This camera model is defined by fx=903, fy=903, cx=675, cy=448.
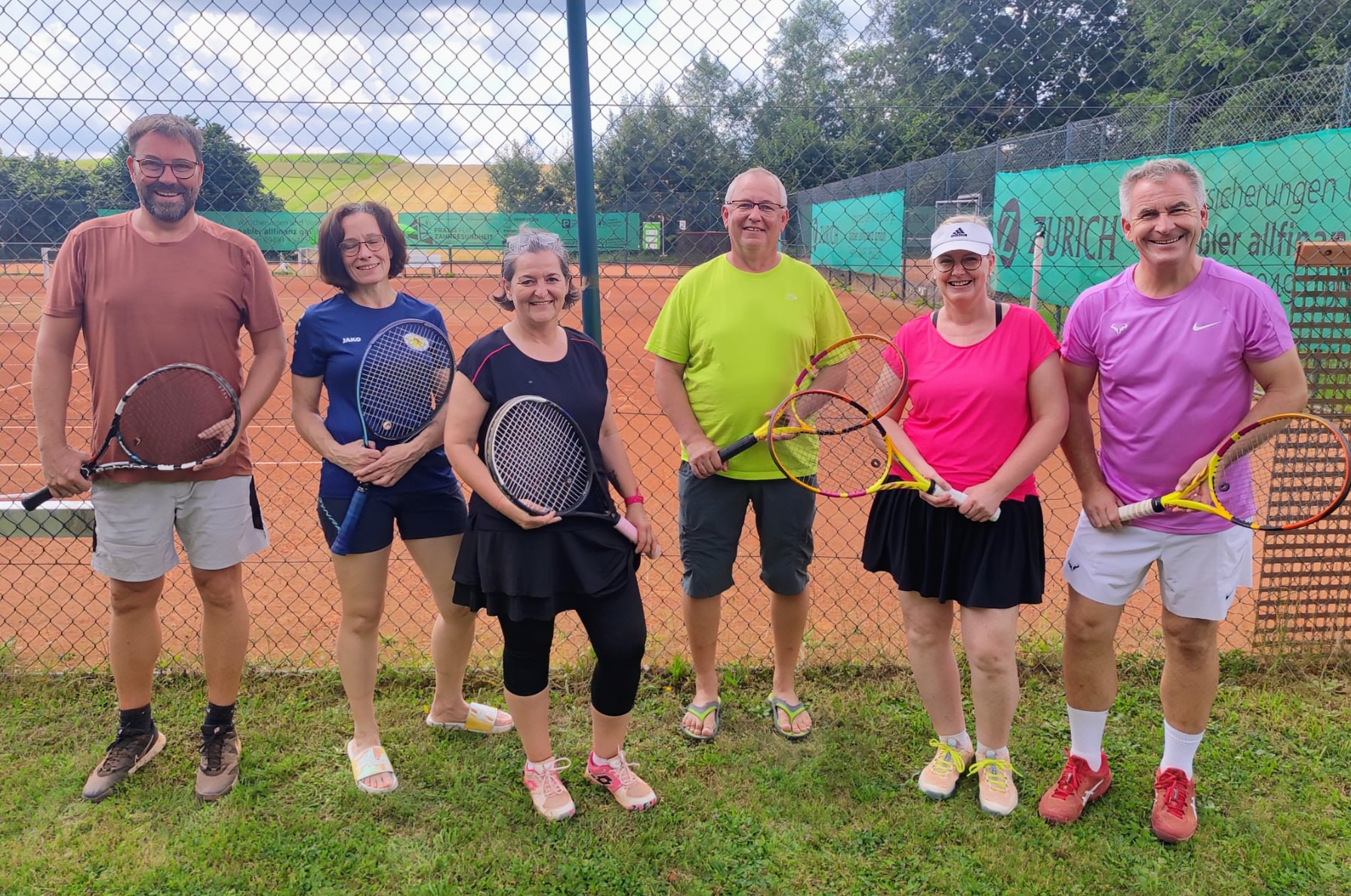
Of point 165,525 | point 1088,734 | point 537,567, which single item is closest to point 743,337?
point 537,567

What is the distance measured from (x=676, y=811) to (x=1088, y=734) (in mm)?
1346

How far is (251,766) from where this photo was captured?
311 centimetres

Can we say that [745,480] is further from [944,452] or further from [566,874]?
[566,874]

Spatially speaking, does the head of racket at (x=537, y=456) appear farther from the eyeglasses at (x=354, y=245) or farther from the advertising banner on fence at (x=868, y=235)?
the advertising banner on fence at (x=868, y=235)

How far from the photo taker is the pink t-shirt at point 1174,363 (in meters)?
2.51

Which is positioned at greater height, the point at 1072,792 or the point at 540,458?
the point at 540,458

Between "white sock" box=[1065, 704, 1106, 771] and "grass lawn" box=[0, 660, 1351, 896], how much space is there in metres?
0.16

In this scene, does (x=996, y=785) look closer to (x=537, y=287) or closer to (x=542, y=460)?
(x=542, y=460)

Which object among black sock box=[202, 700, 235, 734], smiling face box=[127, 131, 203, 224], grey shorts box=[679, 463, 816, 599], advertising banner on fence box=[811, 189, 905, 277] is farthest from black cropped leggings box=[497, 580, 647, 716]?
advertising banner on fence box=[811, 189, 905, 277]

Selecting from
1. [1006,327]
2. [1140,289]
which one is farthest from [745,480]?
[1140,289]

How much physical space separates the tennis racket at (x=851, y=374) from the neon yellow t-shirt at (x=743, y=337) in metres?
0.05

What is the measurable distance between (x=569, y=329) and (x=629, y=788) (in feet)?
4.88

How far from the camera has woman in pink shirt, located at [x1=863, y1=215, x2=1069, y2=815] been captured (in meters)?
2.67

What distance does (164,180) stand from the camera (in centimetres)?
271
